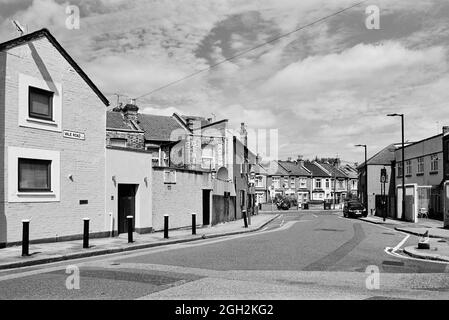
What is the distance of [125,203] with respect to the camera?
68.0ft

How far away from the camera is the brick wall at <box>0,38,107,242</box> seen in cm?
1547

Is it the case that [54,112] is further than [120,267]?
Yes

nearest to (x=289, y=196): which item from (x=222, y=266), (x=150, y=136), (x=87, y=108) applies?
(x=150, y=136)

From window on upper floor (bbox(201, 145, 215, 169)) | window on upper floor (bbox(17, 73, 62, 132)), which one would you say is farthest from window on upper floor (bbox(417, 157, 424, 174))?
window on upper floor (bbox(17, 73, 62, 132))

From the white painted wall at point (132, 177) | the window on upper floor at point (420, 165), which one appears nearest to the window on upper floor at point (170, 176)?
the white painted wall at point (132, 177)

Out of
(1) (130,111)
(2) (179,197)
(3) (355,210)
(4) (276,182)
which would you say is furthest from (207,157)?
(4) (276,182)

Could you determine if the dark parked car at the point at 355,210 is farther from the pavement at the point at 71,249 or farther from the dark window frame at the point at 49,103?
the dark window frame at the point at 49,103

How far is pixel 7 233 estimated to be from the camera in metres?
15.1

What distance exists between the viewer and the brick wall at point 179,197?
22.7 metres

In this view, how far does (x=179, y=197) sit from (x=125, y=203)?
4.38 metres

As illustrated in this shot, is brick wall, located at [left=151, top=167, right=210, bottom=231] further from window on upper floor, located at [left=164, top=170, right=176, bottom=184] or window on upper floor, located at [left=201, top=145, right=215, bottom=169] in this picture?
window on upper floor, located at [left=201, top=145, right=215, bottom=169]

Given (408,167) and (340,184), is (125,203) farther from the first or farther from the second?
(340,184)
